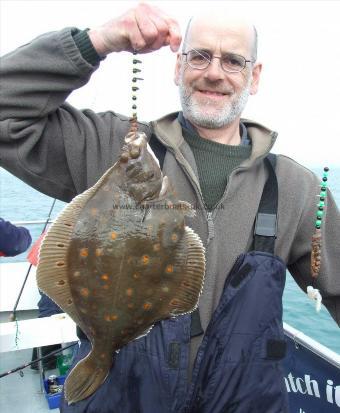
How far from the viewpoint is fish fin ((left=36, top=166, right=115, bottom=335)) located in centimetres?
187

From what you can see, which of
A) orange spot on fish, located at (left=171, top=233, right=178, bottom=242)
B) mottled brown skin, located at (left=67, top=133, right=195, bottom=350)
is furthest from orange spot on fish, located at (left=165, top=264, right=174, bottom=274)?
orange spot on fish, located at (left=171, top=233, right=178, bottom=242)

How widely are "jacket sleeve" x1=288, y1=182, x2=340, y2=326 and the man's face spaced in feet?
2.41

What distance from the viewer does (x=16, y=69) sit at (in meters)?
2.11

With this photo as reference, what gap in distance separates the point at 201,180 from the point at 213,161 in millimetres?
153

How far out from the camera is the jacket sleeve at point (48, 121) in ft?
6.95

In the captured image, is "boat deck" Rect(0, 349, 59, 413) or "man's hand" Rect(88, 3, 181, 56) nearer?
"man's hand" Rect(88, 3, 181, 56)

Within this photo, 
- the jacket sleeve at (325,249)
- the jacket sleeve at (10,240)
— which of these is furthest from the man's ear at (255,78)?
the jacket sleeve at (10,240)

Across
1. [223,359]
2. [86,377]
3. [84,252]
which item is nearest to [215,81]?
[84,252]

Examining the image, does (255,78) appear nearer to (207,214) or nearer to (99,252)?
(207,214)

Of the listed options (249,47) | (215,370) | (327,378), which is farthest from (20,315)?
(249,47)

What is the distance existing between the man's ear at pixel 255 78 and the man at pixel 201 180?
1 centimetres

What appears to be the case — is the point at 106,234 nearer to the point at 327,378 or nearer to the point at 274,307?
the point at 274,307

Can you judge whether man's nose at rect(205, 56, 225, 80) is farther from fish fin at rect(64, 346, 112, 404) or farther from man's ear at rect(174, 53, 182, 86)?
fish fin at rect(64, 346, 112, 404)

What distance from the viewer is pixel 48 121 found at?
229cm
